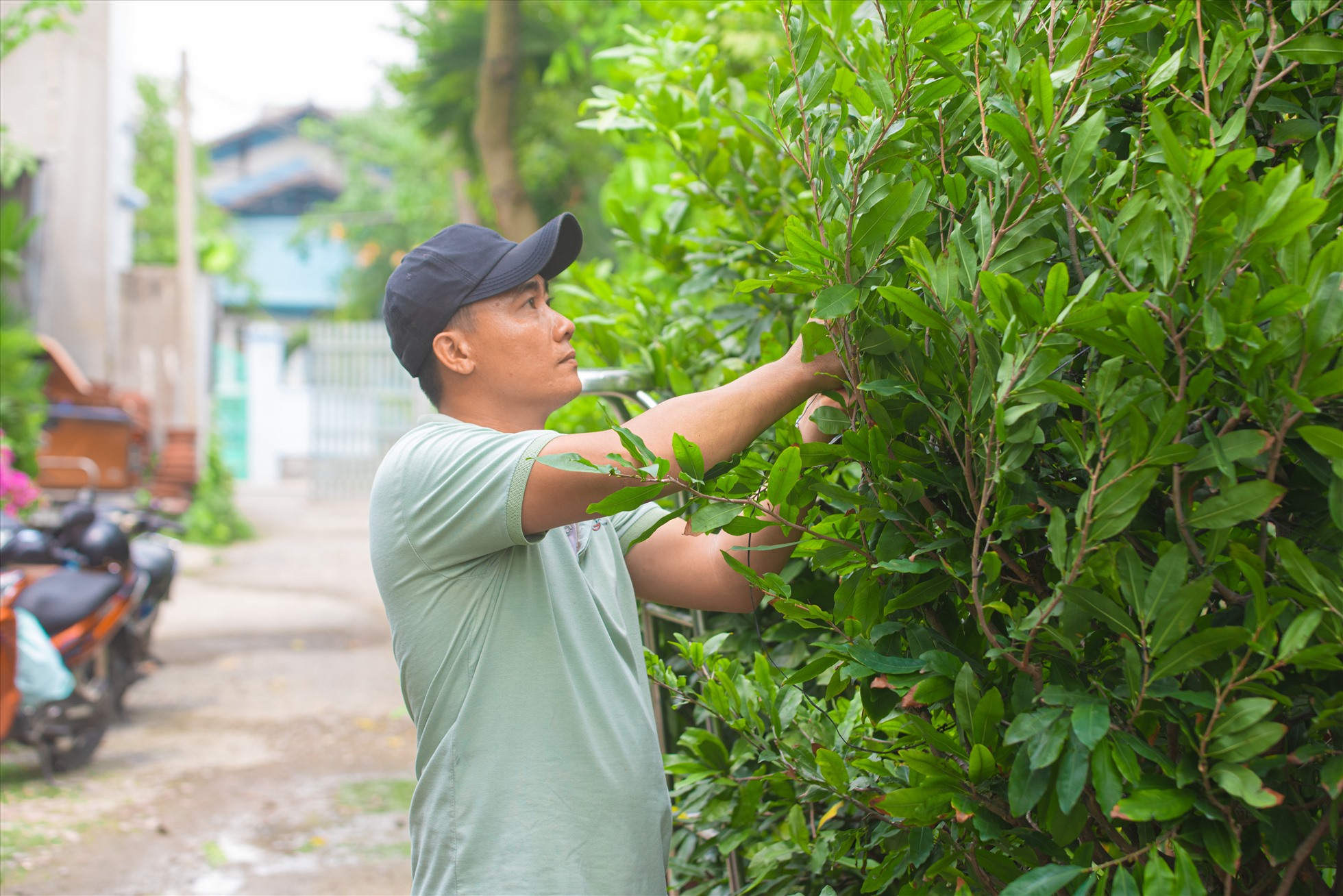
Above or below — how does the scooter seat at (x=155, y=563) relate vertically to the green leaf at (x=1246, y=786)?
below

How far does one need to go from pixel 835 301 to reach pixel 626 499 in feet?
1.02

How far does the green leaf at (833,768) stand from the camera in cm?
149

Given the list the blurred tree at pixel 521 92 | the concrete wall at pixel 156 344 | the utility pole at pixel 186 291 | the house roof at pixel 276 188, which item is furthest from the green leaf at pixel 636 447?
the house roof at pixel 276 188

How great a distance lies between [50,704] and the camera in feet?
17.4

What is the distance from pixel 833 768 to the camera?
1.50 m

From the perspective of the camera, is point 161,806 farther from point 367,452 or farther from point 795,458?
point 367,452

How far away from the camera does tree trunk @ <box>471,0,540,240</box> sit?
7.76m

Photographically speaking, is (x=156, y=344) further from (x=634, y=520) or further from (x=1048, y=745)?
(x=1048, y=745)

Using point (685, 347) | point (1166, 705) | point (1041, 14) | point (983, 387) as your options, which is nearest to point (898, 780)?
point (1166, 705)

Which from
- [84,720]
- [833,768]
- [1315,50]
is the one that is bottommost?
[84,720]

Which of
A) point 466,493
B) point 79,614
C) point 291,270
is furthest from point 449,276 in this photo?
point 291,270

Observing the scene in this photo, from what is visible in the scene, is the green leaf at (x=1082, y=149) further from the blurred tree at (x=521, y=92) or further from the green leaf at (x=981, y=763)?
the blurred tree at (x=521, y=92)

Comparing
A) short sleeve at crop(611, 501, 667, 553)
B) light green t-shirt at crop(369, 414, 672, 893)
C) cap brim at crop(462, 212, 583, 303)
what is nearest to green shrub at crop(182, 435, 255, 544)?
short sleeve at crop(611, 501, 667, 553)

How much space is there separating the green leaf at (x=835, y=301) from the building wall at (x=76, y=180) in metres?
12.8
